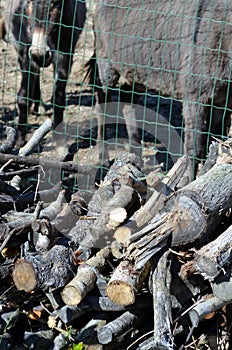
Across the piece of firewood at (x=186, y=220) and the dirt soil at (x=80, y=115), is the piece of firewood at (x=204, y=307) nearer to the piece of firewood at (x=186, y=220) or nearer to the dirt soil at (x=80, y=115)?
the piece of firewood at (x=186, y=220)

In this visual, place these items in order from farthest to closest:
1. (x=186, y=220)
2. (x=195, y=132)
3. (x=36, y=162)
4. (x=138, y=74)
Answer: (x=138, y=74)
(x=195, y=132)
(x=36, y=162)
(x=186, y=220)

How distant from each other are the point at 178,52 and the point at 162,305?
2.95 metres

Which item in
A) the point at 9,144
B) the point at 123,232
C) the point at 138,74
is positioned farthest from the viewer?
the point at 138,74

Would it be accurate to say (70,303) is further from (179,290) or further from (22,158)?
(22,158)

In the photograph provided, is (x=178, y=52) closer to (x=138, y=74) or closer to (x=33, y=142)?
(x=138, y=74)

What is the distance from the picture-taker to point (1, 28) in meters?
7.60

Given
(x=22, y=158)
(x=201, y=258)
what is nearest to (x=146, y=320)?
(x=201, y=258)

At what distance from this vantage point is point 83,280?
3.37m

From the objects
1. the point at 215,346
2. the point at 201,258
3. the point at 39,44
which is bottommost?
the point at 215,346

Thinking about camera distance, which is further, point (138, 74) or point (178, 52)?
point (138, 74)

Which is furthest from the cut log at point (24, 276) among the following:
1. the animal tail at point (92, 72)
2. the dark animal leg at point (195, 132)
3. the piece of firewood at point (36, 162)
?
the animal tail at point (92, 72)

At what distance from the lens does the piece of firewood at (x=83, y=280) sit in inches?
130

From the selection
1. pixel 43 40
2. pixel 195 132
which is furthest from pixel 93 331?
pixel 43 40

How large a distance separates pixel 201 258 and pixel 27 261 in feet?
2.74
